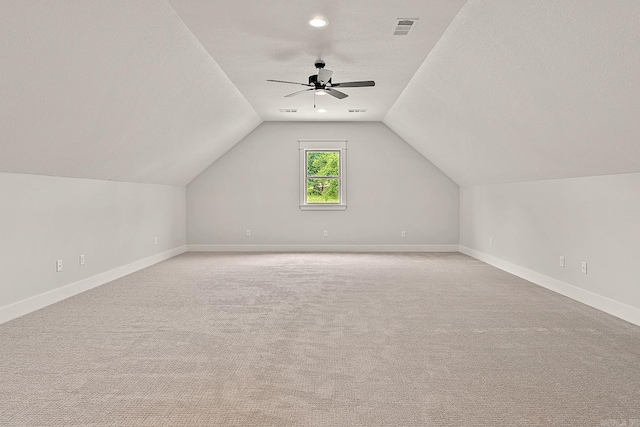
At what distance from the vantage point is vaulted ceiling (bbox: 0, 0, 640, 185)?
2738 millimetres

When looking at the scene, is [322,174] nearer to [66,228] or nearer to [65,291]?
[66,228]

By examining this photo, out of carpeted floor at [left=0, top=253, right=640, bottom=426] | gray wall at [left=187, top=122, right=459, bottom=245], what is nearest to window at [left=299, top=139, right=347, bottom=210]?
gray wall at [left=187, top=122, right=459, bottom=245]

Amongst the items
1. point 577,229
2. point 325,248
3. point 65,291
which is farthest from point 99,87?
point 325,248

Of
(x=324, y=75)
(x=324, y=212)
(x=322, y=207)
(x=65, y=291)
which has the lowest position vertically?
(x=65, y=291)

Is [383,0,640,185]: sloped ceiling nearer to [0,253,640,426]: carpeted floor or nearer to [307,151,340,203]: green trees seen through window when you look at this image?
[0,253,640,426]: carpeted floor

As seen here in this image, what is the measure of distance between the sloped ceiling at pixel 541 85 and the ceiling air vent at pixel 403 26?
362 mm

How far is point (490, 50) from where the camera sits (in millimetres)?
3576

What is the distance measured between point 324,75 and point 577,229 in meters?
3.13

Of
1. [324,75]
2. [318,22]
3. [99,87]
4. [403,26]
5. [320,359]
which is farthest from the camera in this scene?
[324,75]

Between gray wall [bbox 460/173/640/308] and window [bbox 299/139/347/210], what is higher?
window [bbox 299/139/347/210]

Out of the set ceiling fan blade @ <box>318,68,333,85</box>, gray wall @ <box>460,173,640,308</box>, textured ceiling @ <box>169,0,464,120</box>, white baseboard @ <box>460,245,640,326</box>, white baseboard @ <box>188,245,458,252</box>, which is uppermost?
textured ceiling @ <box>169,0,464,120</box>

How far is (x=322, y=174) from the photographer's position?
8.78m

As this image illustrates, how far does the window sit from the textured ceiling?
8.48 feet

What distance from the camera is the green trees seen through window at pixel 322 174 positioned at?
28.8ft
